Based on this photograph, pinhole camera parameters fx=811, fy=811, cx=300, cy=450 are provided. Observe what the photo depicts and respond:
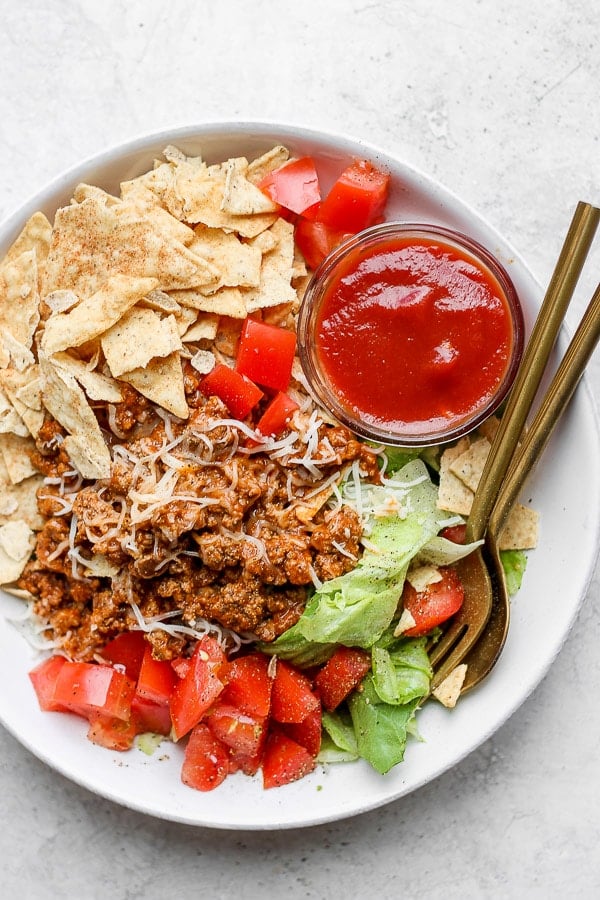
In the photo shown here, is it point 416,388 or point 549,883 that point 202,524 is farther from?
point 549,883

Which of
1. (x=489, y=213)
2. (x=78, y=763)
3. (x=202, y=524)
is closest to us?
(x=202, y=524)

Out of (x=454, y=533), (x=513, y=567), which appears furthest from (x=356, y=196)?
(x=513, y=567)

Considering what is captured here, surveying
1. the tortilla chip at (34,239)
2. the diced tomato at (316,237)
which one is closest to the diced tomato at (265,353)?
the diced tomato at (316,237)

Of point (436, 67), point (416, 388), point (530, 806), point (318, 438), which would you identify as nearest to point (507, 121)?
point (436, 67)

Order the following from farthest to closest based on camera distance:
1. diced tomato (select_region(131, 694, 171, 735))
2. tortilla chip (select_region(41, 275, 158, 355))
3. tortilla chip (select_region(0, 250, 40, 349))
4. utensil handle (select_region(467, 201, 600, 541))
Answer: diced tomato (select_region(131, 694, 171, 735)) < tortilla chip (select_region(0, 250, 40, 349)) < tortilla chip (select_region(41, 275, 158, 355)) < utensil handle (select_region(467, 201, 600, 541))

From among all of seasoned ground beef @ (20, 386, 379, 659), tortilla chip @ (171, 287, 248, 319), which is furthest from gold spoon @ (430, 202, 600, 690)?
tortilla chip @ (171, 287, 248, 319)

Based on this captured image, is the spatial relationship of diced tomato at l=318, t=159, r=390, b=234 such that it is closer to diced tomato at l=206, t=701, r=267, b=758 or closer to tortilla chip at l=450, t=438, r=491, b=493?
tortilla chip at l=450, t=438, r=491, b=493
